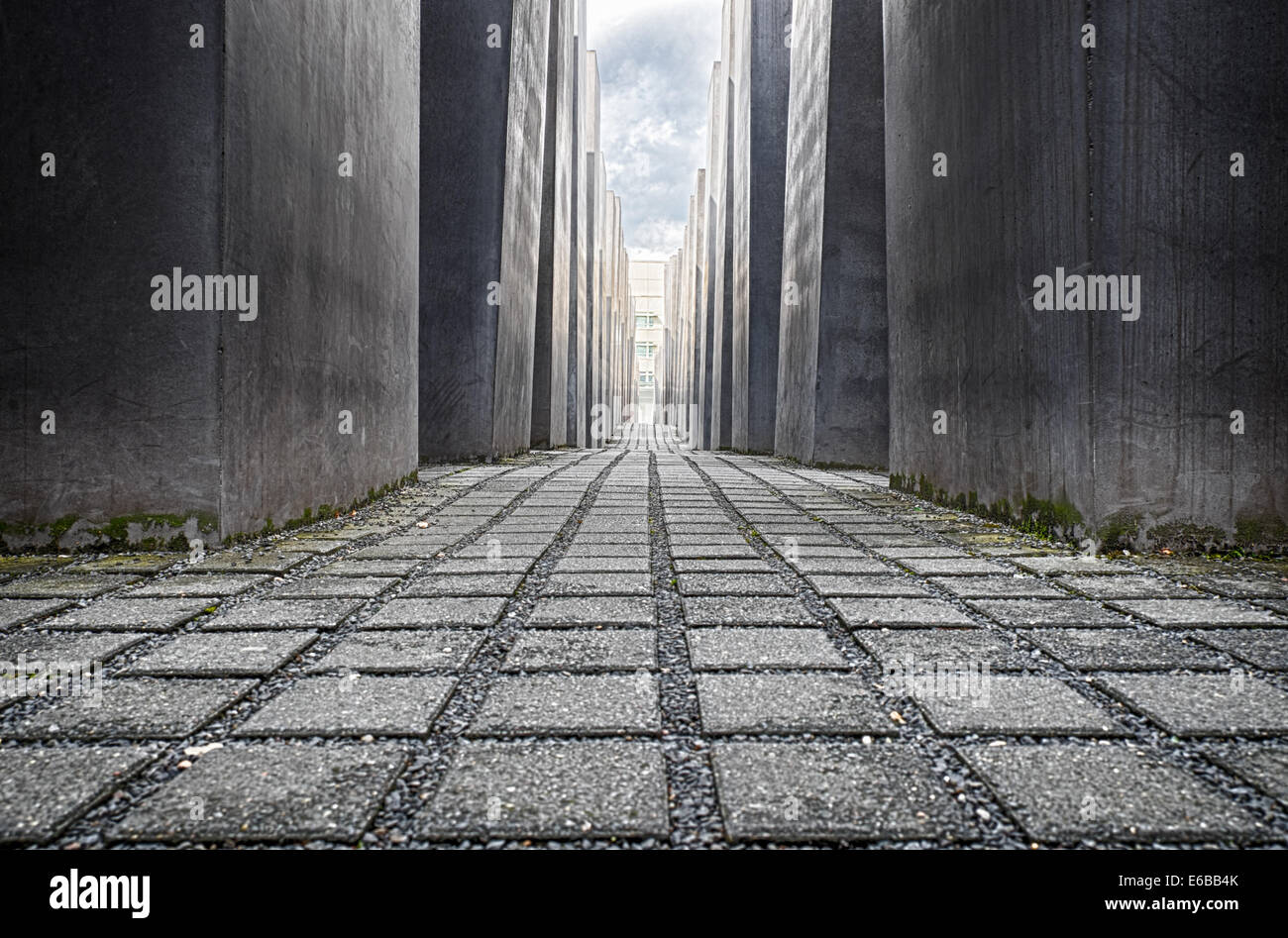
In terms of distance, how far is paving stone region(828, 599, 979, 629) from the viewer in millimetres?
2244

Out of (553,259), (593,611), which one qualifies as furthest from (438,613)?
(553,259)

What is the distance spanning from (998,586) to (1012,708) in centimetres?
130

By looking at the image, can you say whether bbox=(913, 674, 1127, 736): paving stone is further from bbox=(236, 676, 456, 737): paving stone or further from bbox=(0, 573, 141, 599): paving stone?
bbox=(0, 573, 141, 599): paving stone

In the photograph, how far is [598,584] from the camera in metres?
2.76

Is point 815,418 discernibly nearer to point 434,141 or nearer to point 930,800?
point 434,141

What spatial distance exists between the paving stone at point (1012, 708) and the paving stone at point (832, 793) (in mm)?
199

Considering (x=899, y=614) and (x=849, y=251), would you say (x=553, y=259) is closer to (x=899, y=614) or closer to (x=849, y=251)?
(x=849, y=251)

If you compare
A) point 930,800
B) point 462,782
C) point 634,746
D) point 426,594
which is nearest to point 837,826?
point 930,800

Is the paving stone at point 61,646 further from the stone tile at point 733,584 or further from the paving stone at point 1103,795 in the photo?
the paving stone at point 1103,795

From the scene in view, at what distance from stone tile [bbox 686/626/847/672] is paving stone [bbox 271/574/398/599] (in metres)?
1.24

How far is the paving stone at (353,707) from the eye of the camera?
1.47 m

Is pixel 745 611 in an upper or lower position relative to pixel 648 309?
lower

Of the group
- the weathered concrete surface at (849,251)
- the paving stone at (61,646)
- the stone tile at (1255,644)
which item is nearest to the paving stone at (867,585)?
the stone tile at (1255,644)
